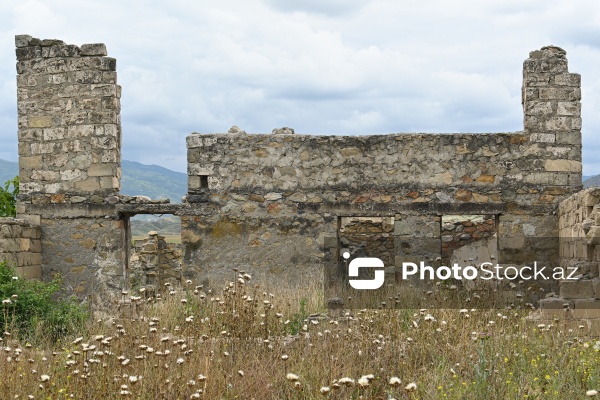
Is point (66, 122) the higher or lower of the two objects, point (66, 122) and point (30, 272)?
the higher

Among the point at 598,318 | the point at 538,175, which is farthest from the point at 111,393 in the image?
the point at 538,175

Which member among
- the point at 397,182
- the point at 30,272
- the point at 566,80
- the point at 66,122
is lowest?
the point at 30,272

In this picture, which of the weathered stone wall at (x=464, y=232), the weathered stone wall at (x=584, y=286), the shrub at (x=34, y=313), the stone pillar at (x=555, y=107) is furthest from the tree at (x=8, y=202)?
the weathered stone wall at (x=584, y=286)

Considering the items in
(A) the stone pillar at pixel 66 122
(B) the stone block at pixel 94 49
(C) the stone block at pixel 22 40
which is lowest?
(A) the stone pillar at pixel 66 122

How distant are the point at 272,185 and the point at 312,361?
6491mm

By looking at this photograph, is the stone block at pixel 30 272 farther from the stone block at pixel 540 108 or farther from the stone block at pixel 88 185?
the stone block at pixel 540 108

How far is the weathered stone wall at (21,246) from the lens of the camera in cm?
1216

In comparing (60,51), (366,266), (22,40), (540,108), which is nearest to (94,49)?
(60,51)

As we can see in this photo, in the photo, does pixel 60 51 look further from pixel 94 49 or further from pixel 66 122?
pixel 66 122

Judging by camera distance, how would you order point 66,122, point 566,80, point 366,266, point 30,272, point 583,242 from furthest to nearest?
point 366,266, point 66,122, point 566,80, point 30,272, point 583,242

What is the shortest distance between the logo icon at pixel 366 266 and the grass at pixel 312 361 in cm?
435

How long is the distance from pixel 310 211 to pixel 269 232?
0.74 meters

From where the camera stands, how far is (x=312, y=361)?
272 inches

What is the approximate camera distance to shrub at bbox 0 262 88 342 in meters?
9.45
